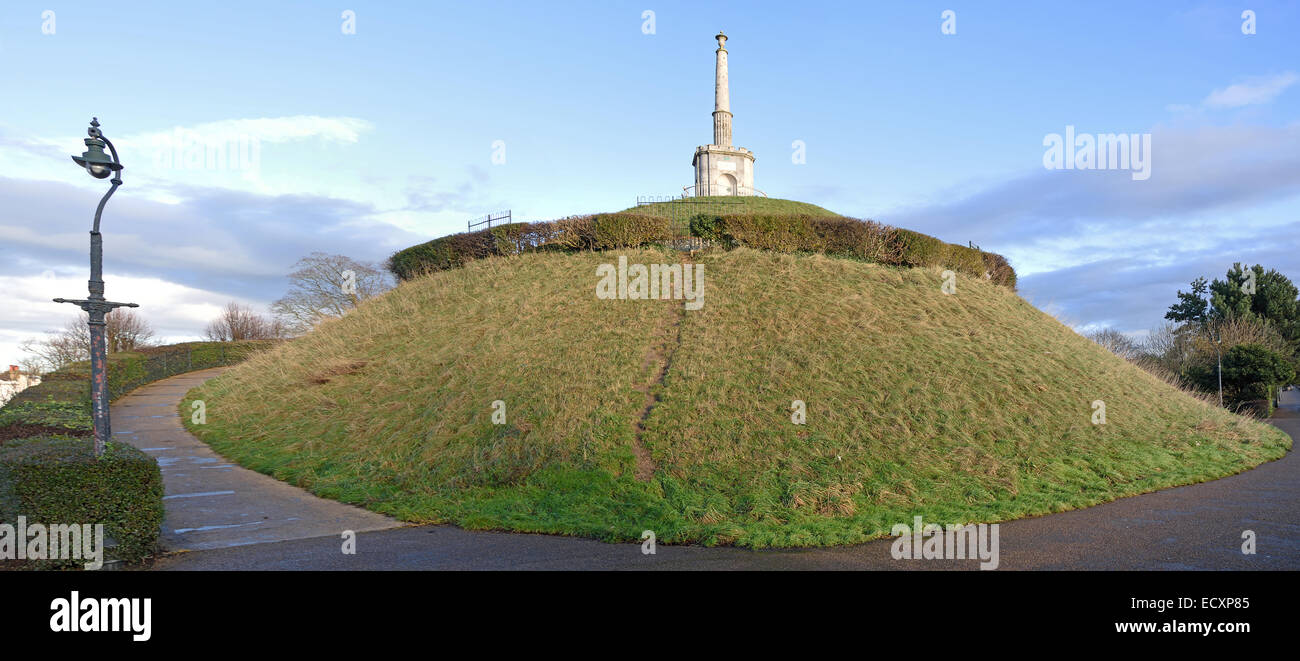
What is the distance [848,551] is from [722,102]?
109 feet

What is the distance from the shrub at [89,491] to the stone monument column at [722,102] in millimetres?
33286

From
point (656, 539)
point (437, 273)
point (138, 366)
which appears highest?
point (437, 273)

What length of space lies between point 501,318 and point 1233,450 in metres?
19.6

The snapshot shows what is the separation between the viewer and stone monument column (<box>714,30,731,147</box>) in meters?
36.6

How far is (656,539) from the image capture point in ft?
28.8

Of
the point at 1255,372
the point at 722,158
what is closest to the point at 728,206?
the point at 722,158

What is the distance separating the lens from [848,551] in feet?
26.9

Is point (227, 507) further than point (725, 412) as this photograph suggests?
No

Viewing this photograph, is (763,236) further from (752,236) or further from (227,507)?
(227,507)

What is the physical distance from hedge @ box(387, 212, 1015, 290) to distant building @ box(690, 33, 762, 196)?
602 inches

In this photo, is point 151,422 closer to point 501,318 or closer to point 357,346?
point 357,346

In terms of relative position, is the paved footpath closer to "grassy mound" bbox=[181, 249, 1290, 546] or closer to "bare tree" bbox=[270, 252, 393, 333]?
"grassy mound" bbox=[181, 249, 1290, 546]

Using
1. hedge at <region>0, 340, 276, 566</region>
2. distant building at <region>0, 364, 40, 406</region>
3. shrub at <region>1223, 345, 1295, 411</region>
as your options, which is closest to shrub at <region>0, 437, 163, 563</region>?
hedge at <region>0, 340, 276, 566</region>
